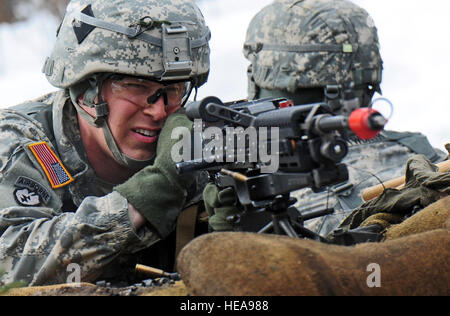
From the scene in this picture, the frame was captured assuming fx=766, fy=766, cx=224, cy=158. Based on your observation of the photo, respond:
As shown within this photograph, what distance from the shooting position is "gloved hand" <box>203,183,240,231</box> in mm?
2727

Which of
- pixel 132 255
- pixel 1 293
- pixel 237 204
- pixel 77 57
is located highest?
pixel 77 57

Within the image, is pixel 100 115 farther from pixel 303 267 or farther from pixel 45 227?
pixel 303 267

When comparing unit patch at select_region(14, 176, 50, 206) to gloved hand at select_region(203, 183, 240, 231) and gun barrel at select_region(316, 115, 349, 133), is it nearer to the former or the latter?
gloved hand at select_region(203, 183, 240, 231)

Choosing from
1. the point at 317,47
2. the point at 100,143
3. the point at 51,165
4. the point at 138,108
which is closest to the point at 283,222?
the point at 138,108

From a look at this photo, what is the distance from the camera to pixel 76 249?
3098mm

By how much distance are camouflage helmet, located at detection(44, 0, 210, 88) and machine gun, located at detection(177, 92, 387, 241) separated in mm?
858

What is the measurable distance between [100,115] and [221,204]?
105 centimetres

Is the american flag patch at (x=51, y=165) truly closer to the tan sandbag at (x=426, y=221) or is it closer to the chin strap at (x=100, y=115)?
the chin strap at (x=100, y=115)

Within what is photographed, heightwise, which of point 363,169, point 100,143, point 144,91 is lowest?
point 363,169

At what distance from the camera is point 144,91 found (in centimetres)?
356
